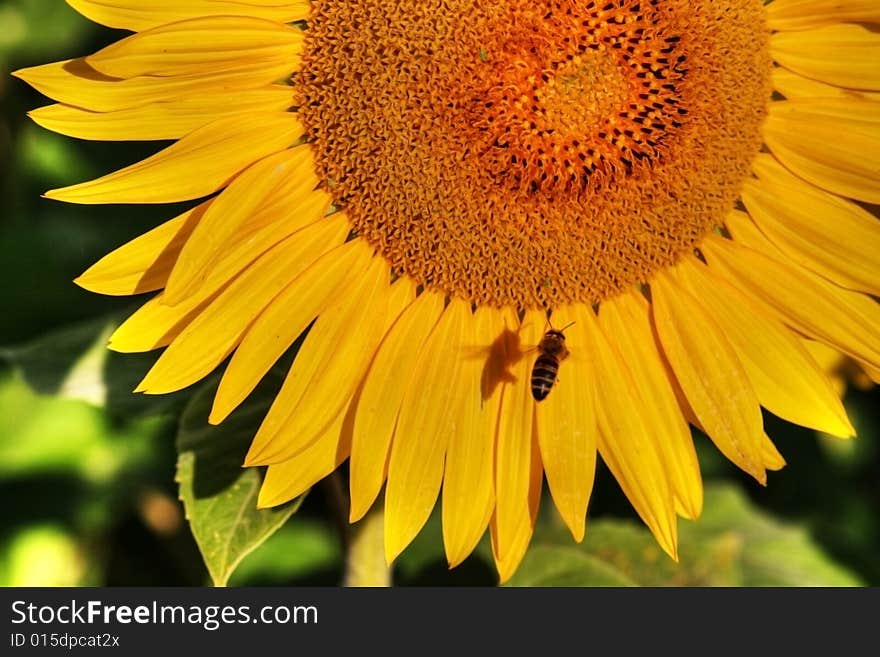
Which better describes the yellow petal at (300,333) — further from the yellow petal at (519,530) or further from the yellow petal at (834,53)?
the yellow petal at (834,53)

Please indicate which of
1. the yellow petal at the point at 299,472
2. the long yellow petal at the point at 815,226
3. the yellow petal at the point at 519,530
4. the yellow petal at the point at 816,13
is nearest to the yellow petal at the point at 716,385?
the long yellow petal at the point at 815,226

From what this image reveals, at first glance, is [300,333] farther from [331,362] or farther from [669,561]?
[669,561]

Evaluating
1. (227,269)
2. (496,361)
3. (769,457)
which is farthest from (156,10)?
(769,457)

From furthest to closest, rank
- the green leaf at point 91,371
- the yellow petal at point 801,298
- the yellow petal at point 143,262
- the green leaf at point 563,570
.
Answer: the green leaf at point 563,570 → the green leaf at point 91,371 → the yellow petal at point 801,298 → the yellow petal at point 143,262

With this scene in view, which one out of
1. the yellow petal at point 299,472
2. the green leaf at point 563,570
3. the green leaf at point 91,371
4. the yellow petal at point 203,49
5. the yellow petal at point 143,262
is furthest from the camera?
the green leaf at point 563,570

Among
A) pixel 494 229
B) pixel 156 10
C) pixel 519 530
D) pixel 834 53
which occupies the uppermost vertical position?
pixel 156 10

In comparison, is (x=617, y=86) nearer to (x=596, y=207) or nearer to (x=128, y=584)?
(x=596, y=207)

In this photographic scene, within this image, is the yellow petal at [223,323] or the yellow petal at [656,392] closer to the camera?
the yellow petal at [223,323]
